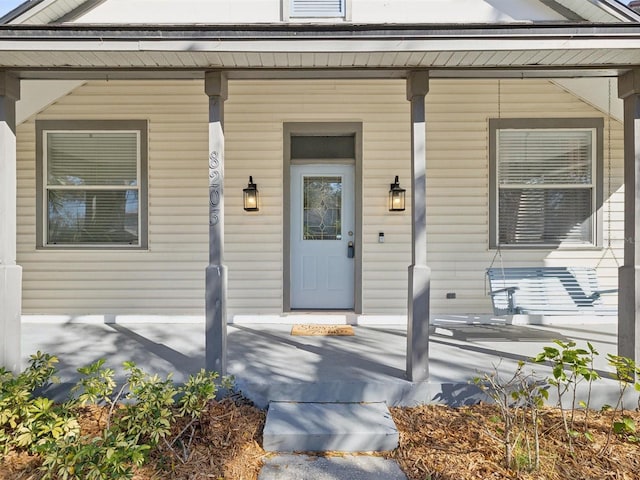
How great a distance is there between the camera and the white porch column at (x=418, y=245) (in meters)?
3.02

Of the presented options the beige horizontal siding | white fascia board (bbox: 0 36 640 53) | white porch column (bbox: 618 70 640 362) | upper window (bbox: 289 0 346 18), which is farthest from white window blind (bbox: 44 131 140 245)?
white porch column (bbox: 618 70 640 362)

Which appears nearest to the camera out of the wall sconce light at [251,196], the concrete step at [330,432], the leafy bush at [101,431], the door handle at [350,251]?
the leafy bush at [101,431]

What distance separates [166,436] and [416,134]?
8.92ft

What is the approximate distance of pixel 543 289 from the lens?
4605 millimetres

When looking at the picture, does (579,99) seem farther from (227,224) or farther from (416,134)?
(227,224)

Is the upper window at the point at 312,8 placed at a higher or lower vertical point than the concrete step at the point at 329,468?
higher

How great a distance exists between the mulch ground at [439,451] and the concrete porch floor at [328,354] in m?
0.21

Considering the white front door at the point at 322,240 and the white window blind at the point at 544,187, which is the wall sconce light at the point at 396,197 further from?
the white window blind at the point at 544,187

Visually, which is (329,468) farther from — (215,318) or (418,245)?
(418,245)

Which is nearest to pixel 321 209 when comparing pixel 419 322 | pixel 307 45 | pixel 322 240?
pixel 322 240

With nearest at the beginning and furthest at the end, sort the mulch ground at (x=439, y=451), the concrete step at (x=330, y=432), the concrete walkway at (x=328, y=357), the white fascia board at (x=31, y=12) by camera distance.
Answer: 1. the mulch ground at (x=439, y=451)
2. the concrete step at (x=330, y=432)
3. the concrete walkway at (x=328, y=357)
4. the white fascia board at (x=31, y=12)

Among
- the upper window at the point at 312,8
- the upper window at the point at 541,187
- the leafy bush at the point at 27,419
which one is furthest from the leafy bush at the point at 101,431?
the upper window at the point at 312,8

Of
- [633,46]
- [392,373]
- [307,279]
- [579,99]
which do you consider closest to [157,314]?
[307,279]

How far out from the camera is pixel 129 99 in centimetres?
491
